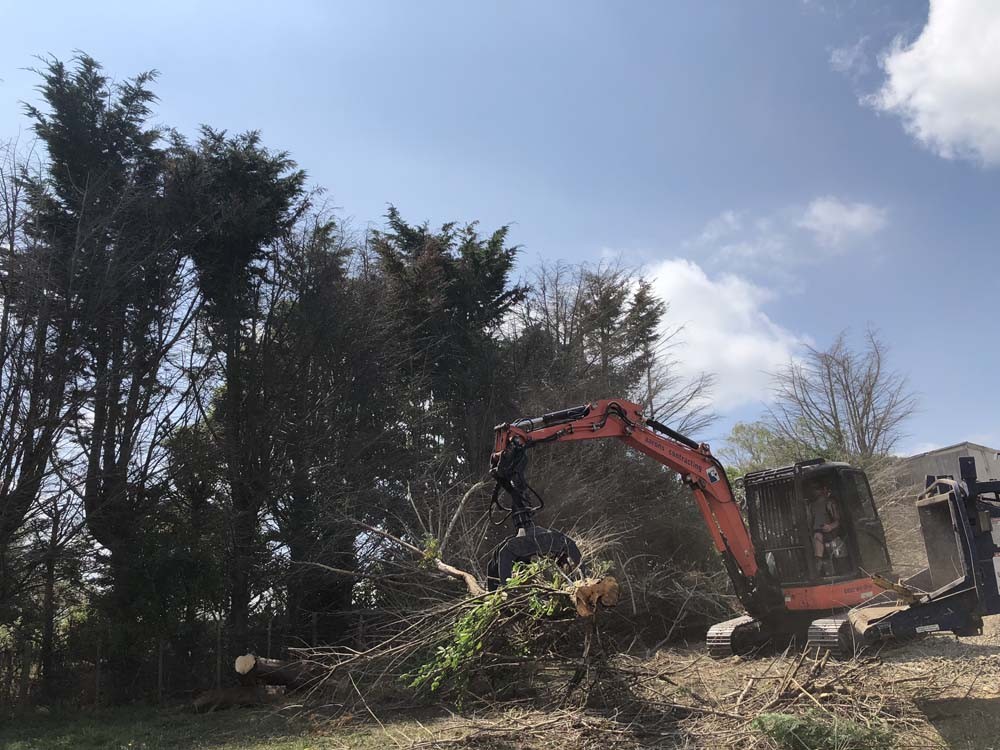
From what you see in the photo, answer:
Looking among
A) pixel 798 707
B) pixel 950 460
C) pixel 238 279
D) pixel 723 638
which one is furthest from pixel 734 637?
pixel 950 460

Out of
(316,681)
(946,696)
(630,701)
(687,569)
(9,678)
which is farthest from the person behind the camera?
(687,569)

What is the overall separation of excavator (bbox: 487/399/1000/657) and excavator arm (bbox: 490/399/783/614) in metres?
0.01

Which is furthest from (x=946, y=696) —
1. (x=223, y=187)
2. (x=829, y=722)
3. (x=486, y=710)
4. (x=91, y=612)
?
(x=223, y=187)

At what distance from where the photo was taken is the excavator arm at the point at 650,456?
7.59 m

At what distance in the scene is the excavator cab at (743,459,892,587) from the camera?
9914 millimetres

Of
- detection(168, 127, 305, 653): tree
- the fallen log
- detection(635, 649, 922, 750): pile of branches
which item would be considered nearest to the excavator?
detection(635, 649, 922, 750): pile of branches

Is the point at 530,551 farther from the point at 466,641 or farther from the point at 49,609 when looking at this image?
the point at 49,609

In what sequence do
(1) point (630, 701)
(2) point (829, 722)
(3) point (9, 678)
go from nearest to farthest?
(2) point (829, 722) → (1) point (630, 701) → (3) point (9, 678)

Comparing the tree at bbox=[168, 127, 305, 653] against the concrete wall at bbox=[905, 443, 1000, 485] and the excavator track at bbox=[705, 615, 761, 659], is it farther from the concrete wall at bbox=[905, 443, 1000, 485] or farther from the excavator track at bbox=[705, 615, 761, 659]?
the concrete wall at bbox=[905, 443, 1000, 485]

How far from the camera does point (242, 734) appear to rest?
8.28 m

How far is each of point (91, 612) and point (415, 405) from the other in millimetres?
7636

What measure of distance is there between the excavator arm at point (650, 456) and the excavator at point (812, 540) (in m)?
0.01

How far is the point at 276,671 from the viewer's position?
993 centimetres

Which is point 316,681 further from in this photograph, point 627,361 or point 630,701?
point 627,361
